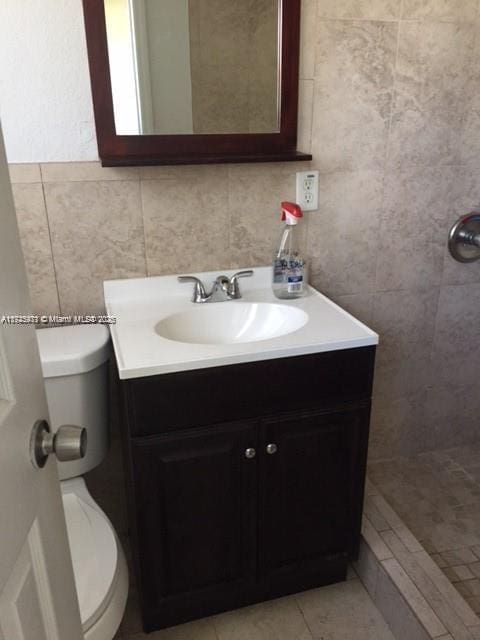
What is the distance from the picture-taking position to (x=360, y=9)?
1.50 metres

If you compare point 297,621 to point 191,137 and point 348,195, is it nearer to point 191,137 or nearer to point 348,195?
point 348,195

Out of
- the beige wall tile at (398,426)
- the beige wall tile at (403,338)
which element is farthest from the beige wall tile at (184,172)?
the beige wall tile at (398,426)

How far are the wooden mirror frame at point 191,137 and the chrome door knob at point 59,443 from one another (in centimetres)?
89

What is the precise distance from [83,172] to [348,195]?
2.72 feet

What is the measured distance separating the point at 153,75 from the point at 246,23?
0.30m

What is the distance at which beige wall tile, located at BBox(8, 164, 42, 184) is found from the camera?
1.39 meters

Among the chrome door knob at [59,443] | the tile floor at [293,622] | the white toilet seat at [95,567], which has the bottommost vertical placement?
the tile floor at [293,622]

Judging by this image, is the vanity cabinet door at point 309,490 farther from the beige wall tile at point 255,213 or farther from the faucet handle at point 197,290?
the beige wall tile at point 255,213

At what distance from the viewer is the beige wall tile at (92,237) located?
146 cm

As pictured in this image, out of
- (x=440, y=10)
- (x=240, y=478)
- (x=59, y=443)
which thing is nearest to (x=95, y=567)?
(x=240, y=478)

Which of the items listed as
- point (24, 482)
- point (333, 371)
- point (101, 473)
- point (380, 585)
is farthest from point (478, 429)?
point (24, 482)

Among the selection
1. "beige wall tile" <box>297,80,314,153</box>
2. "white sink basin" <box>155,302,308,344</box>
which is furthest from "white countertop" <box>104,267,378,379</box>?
"beige wall tile" <box>297,80,314,153</box>

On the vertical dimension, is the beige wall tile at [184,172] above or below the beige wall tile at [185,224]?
above

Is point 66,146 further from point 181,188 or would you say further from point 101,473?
point 101,473
